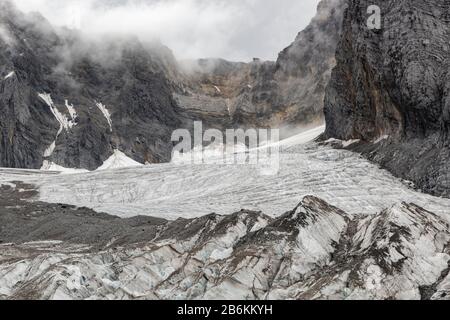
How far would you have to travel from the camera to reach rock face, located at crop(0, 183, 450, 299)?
32031 millimetres

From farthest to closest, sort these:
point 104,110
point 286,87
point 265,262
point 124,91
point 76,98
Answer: point 286,87 → point 124,91 → point 104,110 → point 76,98 → point 265,262

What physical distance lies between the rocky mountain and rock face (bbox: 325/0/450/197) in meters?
67.5

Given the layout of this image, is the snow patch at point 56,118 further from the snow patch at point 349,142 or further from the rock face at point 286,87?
the snow patch at point 349,142

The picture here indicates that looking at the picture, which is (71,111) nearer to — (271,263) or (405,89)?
(405,89)

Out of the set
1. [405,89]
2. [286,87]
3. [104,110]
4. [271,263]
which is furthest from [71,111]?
[271,263]

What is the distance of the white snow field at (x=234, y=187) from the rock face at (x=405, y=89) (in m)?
2.62

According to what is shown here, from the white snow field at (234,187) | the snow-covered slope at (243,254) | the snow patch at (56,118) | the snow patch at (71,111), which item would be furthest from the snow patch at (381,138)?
the snow patch at (71,111)

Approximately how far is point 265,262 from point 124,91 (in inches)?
5112

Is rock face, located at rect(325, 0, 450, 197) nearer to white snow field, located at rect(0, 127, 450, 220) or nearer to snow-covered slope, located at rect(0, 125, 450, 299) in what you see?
white snow field, located at rect(0, 127, 450, 220)

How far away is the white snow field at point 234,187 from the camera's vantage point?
60094 millimetres

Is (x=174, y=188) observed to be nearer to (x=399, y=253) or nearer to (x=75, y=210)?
(x=75, y=210)

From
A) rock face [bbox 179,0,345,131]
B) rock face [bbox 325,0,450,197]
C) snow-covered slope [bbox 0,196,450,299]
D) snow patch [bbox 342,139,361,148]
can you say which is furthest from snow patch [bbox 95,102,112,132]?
snow-covered slope [bbox 0,196,450,299]

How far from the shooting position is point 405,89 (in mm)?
71688

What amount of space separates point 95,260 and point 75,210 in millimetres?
29867
